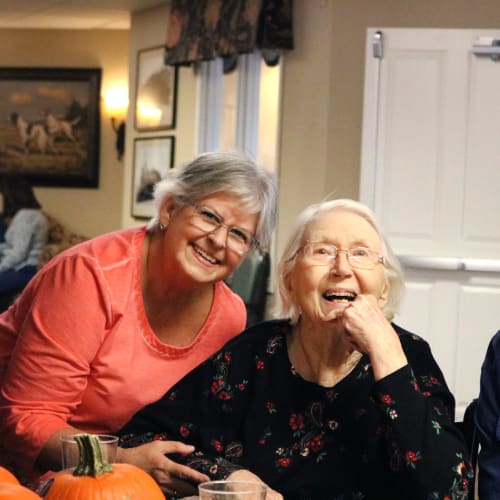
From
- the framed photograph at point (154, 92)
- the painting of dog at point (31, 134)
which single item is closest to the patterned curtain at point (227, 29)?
the framed photograph at point (154, 92)

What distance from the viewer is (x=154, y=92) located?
8516 mm

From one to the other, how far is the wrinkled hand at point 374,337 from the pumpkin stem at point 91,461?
20.9 inches

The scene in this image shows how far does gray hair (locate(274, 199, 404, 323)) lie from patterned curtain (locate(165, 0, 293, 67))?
4.51m

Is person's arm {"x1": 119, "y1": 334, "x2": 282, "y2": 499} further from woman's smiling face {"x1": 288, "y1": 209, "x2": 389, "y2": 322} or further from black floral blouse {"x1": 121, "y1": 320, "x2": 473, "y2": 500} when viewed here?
woman's smiling face {"x1": 288, "y1": 209, "x2": 389, "y2": 322}

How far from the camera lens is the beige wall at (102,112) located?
10.6m

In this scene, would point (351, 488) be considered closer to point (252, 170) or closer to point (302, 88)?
point (252, 170)

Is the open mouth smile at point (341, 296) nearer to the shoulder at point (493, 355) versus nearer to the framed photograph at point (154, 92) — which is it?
the shoulder at point (493, 355)

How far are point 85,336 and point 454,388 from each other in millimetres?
3654

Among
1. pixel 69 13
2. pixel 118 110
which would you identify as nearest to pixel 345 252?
pixel 69 13

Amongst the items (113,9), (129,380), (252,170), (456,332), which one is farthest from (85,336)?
(113,9)

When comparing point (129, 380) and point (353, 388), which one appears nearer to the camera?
point (353, 388)

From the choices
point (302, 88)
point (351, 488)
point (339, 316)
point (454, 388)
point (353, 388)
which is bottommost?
point (454, 388)

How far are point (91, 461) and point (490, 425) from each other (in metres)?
0.77

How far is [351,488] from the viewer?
1.86m
